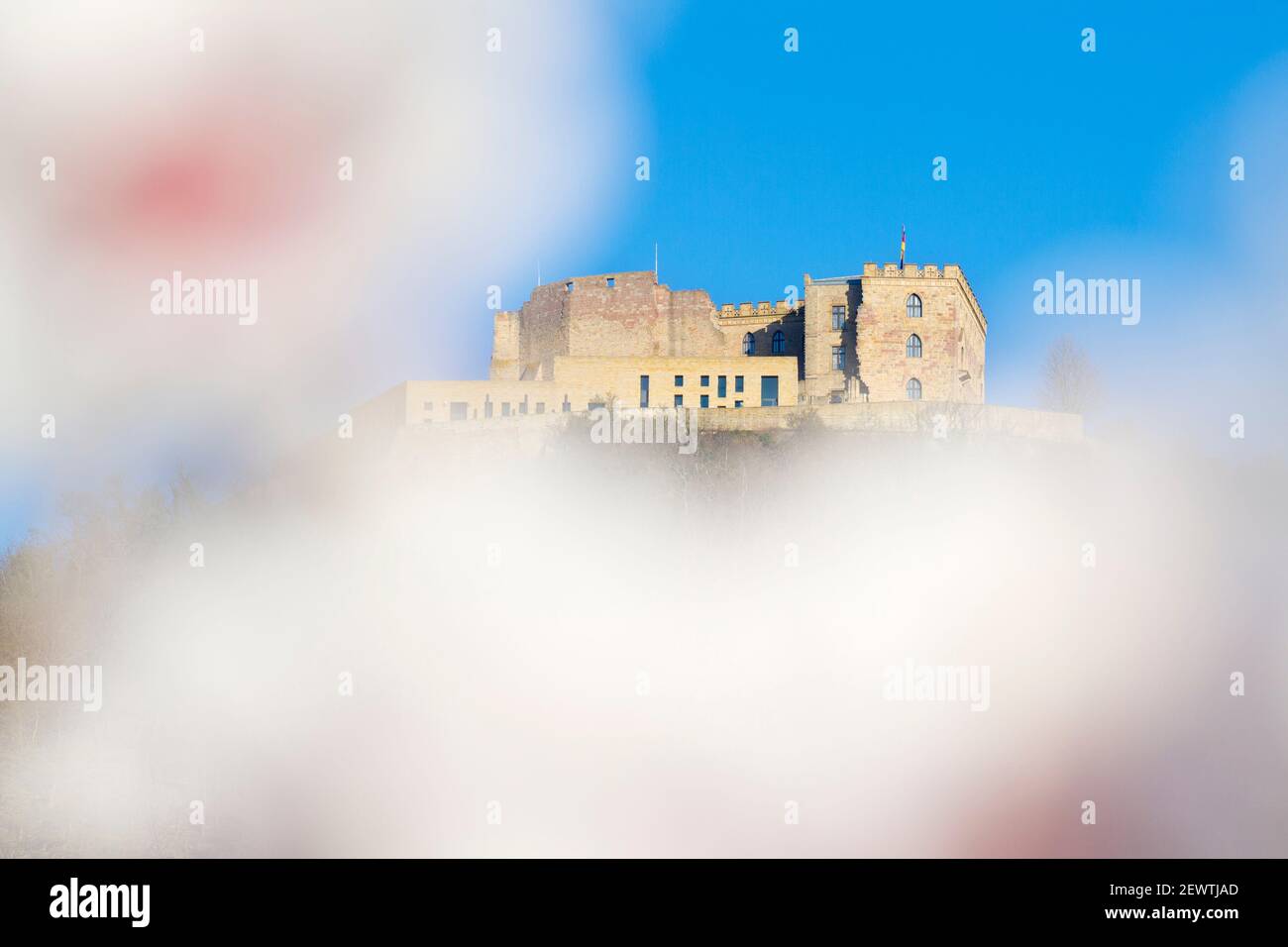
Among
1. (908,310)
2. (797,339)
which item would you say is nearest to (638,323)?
(797,339)

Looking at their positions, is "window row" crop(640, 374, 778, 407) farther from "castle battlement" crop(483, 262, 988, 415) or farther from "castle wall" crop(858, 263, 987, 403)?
"castle wall" crop(858, 263, 987, 403)

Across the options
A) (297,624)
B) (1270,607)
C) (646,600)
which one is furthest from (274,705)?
(1270,607)

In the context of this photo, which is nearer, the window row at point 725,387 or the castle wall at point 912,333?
the window row at point 725,387

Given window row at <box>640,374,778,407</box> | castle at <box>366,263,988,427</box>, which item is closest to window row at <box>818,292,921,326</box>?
castle at <box>366,263,988,427</box>

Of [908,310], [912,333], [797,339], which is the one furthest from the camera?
[797,339]

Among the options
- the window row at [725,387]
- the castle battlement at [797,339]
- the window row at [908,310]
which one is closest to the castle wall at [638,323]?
the castle battlement at [797,339]

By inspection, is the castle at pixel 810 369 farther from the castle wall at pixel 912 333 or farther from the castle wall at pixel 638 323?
the castle wall at pixel 638 323

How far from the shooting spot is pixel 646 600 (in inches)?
2603
